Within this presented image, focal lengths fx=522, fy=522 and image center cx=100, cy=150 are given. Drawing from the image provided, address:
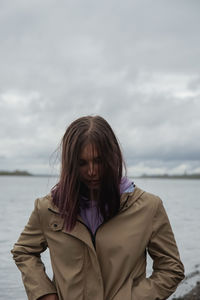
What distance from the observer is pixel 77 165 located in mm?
3082

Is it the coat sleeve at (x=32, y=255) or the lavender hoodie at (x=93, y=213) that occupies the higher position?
the lavender hoodie at (x=93, y=213)

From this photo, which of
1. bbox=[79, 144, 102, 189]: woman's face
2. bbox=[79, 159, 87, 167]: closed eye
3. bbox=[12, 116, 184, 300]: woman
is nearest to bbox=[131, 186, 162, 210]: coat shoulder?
bbox=[12, 116, 184, 300]: woman

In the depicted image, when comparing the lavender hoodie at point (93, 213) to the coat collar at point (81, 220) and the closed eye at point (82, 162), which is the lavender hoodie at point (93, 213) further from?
the closed eye at point (82, 162)

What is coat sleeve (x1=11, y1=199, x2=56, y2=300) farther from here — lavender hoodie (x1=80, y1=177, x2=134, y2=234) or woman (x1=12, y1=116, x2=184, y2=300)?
lavender hoodie (x1=80, y1=177, x2=134, y2=234)

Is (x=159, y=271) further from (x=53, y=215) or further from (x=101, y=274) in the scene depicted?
(x=53, y=215)

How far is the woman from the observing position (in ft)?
10.1

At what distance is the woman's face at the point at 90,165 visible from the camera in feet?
10.0

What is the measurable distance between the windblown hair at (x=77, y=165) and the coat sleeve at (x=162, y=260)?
0.30m

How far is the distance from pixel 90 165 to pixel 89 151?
83mm

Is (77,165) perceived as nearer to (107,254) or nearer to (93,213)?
(93,213)

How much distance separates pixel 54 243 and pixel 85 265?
237mm

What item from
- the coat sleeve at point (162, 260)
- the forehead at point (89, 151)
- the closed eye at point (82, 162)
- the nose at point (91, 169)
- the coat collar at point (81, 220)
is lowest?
the coat sleeve at point (162, 260)

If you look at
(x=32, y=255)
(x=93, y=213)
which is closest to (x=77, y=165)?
(x=93, y=213)

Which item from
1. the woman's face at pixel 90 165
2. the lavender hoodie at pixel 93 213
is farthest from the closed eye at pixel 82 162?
the lavender hoodie at pixel 93 213
